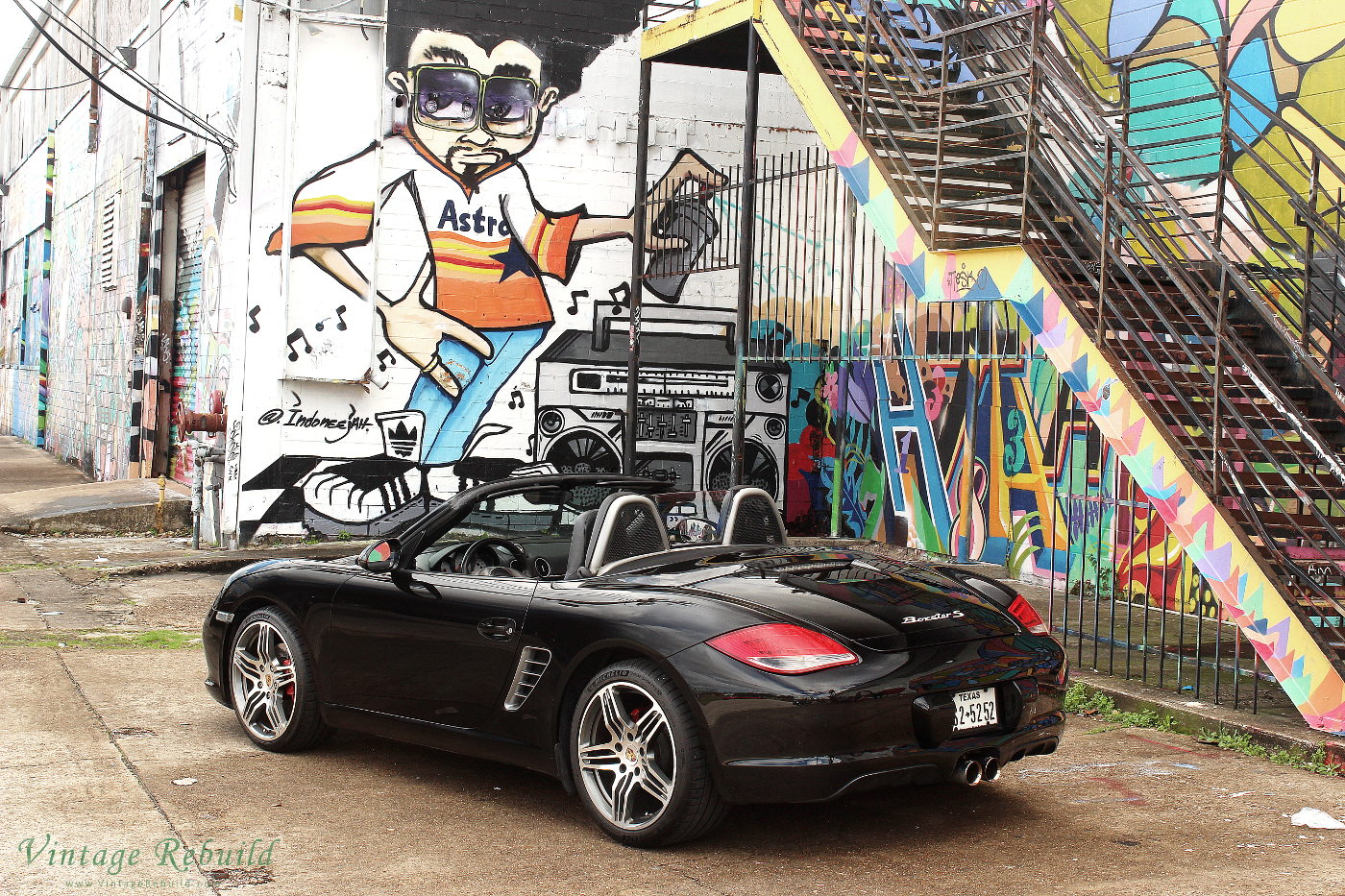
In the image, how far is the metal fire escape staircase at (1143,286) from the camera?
712 centimetres

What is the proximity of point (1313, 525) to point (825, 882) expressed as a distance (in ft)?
14.4

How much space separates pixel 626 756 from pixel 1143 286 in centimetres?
532

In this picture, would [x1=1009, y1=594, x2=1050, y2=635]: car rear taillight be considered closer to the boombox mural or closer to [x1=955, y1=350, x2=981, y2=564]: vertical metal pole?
[x1=955, y1=350, x2=981, y2=564]: vertical metal pole

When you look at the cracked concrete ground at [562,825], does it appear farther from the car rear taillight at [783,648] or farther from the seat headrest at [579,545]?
the seat headrest at [579,545]

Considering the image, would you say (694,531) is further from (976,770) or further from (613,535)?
(976,770)

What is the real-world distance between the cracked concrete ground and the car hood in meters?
0.79

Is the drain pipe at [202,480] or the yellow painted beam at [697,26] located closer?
the yellow painted beam at [697,26]

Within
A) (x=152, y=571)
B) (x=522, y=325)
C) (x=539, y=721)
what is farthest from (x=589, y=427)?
(x=539, y=721)

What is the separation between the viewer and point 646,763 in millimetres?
5035

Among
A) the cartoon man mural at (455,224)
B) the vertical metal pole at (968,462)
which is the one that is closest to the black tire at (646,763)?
the vertical metal pole at (968,462)

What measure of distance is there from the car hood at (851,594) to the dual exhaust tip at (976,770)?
43cm

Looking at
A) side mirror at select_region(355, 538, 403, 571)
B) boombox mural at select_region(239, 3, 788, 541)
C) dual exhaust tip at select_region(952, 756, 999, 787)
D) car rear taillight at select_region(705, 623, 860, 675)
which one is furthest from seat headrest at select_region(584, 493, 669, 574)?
boombox mural at select_region(239, 3, 788, 541)

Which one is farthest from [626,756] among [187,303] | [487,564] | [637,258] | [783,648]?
[187,303]

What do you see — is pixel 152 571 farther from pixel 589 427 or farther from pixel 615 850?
pixel 615 850
